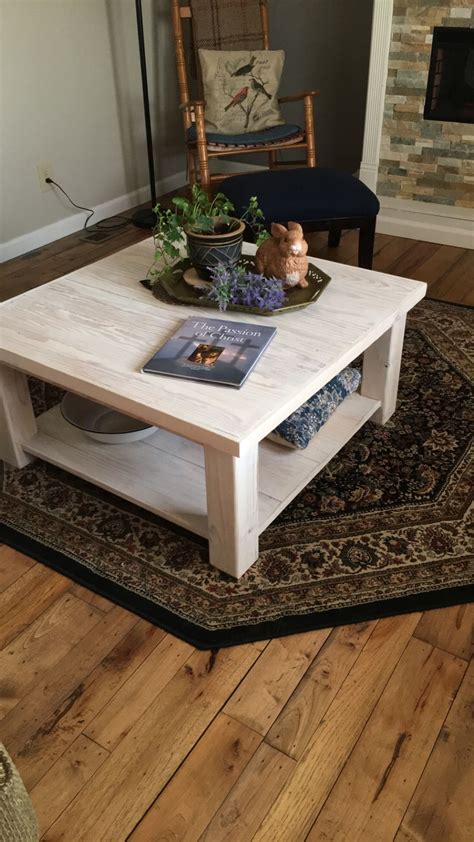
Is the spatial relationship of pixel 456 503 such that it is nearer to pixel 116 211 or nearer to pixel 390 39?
pixel 390 39

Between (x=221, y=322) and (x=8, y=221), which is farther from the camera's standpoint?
(x=8, y=221)

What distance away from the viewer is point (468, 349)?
88.5 inches

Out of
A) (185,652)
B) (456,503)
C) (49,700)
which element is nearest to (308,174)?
(456,503)

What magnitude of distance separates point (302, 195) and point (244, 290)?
3.01ft

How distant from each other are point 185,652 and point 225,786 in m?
0.26

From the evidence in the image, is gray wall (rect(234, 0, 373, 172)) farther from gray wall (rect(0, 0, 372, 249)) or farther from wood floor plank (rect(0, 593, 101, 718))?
wood floor plank (rect(0, 593, 101, 718))

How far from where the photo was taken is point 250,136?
294 centimetres

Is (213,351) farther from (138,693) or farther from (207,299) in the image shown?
(138,693)

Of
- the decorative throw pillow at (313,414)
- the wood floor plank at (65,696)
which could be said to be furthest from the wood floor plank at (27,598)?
the decorative throw pillow at (313,414)

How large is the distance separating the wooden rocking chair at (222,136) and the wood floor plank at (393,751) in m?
2.18

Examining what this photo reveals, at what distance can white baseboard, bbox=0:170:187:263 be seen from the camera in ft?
9.98

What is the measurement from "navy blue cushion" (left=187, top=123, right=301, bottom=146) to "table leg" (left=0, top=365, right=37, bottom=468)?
1.67 m

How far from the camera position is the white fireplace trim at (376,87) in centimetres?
277

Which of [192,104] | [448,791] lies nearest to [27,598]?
[448,791]
